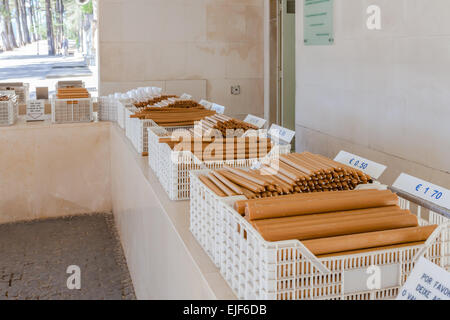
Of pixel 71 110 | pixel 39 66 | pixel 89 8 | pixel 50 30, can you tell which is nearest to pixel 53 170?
pixel 71 110

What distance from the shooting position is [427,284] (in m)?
1.12

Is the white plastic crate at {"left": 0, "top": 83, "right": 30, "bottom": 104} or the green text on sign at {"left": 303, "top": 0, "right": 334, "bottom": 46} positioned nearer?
the green text on sign at {"left": 303, "top": 0, "right": 334, "bottom": 46}

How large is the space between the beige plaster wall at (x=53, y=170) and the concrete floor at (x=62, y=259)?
135 mm

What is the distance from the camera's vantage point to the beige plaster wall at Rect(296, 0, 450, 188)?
3.58 metres

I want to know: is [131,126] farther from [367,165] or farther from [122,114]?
[367,165]

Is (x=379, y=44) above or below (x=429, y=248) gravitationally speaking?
above

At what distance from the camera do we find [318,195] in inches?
61.4

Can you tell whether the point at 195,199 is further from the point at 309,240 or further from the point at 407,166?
the point at 407,166

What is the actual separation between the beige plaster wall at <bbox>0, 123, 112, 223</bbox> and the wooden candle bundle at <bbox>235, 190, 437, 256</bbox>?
12.0 ft

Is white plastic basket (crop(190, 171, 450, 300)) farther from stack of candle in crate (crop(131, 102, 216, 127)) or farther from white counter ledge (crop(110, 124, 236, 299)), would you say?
stack of candle in crate (crop(131, 102, 216, 127))

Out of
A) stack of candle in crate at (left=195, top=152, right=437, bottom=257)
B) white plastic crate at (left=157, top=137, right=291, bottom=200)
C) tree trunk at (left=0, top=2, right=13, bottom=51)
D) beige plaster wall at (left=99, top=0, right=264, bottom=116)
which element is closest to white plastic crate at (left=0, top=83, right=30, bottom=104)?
beige plaster wall at (left=99, top=0, right=264, bottom=116)

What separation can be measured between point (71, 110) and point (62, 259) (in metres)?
1.53

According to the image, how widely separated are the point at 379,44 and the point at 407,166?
103cm

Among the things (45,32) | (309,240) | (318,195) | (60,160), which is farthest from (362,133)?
(45,32)
